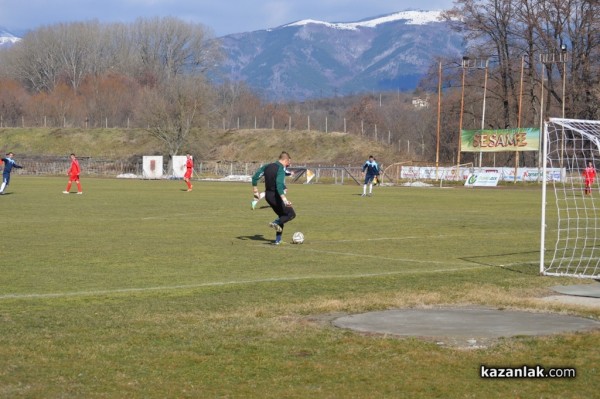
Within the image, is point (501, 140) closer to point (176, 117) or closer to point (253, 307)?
point (176, 117)

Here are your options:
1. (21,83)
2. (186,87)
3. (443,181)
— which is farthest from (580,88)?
(21,83)

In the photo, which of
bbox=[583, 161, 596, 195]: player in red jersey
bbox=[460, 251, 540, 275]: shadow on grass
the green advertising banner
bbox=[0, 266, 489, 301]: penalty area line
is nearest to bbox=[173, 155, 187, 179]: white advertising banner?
the green advertising banner

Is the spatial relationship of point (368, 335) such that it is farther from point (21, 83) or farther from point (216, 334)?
point (21, 83)

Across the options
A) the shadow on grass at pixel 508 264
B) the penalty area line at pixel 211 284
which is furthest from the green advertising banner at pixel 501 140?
the penalty area line at pixel 211 284

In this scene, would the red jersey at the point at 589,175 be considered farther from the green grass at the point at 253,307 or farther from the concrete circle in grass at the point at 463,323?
the concrete circle in grass at the point at 463,323

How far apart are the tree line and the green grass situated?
47.0m

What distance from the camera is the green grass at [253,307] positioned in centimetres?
821

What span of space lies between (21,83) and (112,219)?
14031 centimetres

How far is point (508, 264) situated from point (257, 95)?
150 m

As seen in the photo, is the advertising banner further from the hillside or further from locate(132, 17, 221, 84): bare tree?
locate(132, 17, 221, 84): bare tree

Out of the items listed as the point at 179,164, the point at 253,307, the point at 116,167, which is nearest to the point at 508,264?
the point at 253,307

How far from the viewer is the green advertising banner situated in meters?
67.1

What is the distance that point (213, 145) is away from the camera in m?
118

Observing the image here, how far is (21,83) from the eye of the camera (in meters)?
162
